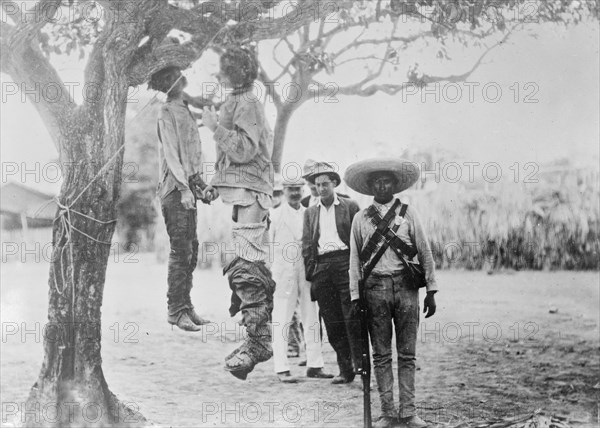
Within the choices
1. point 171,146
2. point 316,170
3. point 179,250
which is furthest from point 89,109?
point 316,170

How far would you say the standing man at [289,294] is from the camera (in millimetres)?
5086

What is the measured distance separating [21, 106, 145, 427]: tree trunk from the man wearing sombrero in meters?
1.74

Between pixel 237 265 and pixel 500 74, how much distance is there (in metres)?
2.50

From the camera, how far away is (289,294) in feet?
16.8

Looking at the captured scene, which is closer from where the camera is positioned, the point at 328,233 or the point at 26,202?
the point at 328,233

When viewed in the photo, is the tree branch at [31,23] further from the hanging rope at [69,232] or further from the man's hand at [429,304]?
the man's hand at [429,304]

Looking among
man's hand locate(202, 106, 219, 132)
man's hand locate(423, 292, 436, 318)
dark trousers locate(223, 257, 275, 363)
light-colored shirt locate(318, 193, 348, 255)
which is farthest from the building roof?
man's hand locate(423, 292, 436, 318)

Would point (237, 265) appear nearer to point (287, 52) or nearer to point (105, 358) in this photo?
point (105, 358)

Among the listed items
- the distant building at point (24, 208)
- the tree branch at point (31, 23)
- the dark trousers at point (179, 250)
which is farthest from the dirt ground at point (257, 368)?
the tree branch at point (31, 23)

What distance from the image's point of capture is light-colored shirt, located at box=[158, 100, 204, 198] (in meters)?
5.02

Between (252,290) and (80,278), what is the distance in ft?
3.98

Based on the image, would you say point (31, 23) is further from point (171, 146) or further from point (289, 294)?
point (289, 294)

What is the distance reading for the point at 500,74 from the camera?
18.1ft

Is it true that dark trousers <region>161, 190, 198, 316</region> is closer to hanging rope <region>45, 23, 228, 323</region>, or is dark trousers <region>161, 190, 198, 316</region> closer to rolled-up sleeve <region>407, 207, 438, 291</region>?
hanging rope <region>45, 23, 228, 323</region>
